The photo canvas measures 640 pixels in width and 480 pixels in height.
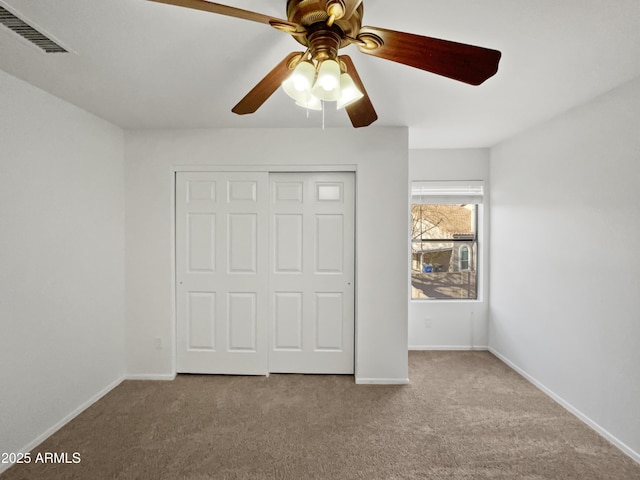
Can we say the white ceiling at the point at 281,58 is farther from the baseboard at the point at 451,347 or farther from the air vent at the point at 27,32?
the baseboard at the point at 451,347

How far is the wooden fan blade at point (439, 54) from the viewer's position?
997mm

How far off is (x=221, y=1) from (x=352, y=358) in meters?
2.89

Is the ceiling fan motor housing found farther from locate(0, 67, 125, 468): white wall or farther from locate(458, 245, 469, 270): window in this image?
locate(458, 245, 469, 270): window

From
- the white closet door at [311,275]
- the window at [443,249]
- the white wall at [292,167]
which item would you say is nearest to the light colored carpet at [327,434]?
the white closet door at [311,275]

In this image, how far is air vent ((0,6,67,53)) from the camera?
1458 mm

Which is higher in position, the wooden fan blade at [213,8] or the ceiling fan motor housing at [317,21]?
the ceiling fan motor housing at [317,21]

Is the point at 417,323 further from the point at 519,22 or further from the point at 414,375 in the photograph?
the point at 519,22

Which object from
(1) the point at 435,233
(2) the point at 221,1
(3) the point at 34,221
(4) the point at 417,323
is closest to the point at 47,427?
(3) the point at 34,221

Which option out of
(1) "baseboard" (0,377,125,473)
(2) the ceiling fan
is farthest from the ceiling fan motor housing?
(1) "baseboard" (0,377,125,473)

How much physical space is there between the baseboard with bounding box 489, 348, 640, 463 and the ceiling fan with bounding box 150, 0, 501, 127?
100 inches

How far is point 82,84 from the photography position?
2131mm

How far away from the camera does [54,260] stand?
2.32 metres

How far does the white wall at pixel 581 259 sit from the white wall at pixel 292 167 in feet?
3.98

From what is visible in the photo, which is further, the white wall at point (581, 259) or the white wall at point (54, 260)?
the white wall at point (581, 259)
